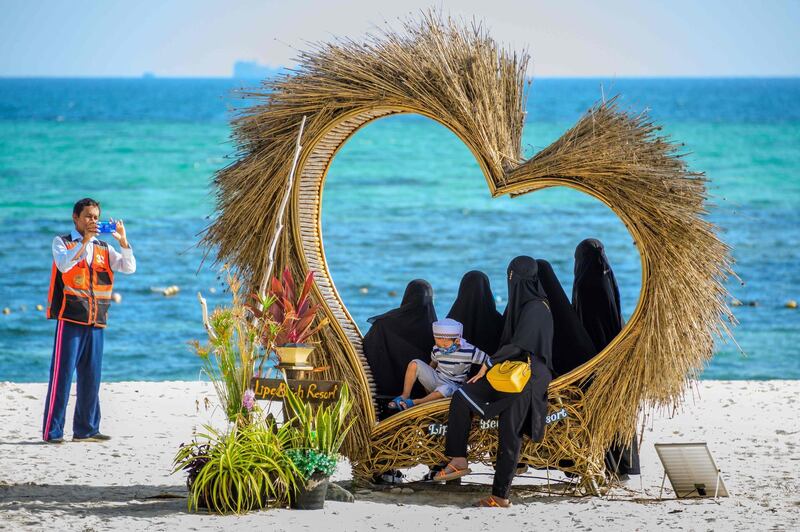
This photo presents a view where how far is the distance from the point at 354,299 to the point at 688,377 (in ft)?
46.7

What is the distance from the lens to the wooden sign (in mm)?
6168

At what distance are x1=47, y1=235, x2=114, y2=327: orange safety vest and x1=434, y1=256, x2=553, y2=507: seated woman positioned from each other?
277 cm

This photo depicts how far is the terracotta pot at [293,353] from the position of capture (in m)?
6.33

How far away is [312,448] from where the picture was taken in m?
6.14

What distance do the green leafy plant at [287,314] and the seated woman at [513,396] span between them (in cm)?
88

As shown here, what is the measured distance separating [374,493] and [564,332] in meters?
1.39

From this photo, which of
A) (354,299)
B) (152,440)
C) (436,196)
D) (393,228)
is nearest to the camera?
(152,440)

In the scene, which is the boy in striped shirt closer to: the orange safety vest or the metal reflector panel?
the metal reflector panel

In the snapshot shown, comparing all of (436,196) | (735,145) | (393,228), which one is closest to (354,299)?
(393,228)

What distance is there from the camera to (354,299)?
20.7 metres

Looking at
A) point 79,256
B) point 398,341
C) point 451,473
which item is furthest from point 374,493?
point 79,256

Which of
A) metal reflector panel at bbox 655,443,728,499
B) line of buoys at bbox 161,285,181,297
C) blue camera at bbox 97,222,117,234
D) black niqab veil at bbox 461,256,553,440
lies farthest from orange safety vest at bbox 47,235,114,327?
line of buoys at bbox 161,285,181,297

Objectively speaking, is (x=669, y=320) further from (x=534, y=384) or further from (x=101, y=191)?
(x=101, y=191)

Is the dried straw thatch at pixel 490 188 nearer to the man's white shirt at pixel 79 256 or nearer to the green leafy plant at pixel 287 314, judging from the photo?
the green leafy plant at pixel 287 314
